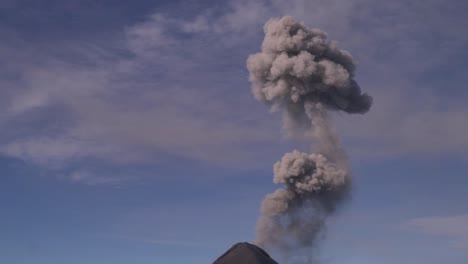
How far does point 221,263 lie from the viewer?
142 m

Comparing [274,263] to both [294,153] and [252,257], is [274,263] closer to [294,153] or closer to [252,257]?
[252,257]

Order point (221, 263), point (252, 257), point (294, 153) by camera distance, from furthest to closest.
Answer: point (221, 263), point (252, 257), point (294, 153)

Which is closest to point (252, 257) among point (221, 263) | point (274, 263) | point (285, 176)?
point (274, 263)

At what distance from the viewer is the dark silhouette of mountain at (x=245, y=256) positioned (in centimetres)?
12300

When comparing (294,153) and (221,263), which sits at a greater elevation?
(294,153)

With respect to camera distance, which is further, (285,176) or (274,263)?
(274,263)

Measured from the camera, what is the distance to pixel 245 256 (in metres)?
129

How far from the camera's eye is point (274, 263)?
128m

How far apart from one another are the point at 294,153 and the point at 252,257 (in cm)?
3923

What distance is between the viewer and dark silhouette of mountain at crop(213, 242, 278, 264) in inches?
4843

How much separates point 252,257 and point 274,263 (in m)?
7.71

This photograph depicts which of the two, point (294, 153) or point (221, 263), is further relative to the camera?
point (221, 263)

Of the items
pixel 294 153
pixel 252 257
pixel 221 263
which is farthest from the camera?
pixel 221 263

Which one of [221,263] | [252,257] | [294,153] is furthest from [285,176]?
[221,263]
